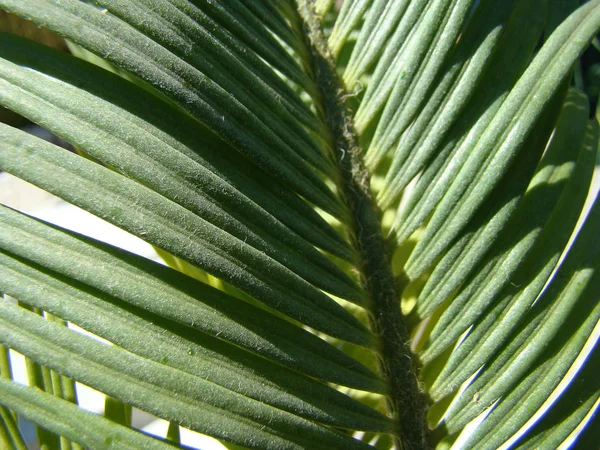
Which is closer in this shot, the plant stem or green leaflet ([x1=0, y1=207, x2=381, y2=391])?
green leaflet ([x1=0, y1=207, x2=381, y2=391])

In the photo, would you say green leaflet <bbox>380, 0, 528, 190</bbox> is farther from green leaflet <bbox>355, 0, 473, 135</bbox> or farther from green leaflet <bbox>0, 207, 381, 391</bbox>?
green leaflet <bbox>0, 207, 381, 391</bbox>

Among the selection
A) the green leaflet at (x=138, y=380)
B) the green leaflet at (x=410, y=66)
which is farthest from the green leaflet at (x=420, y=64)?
the green leaflet at (x=138, y=380)

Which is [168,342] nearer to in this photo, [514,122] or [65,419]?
[65,419]

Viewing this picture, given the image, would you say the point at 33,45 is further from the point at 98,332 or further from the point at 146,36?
the point at 98,332

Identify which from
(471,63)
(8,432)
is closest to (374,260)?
(471,63)

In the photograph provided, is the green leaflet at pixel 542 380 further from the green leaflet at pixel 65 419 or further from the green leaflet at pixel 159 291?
the green leaflet at pixel 65 419

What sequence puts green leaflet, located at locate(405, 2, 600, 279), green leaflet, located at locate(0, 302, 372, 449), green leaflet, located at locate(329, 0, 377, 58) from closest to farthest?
green leaflet, located at locate(0, 302, 372, 449) < green leaflet, located at locate(405, 2, 600, 279) < green leaflet, located at locate(329, 0, 377, 58)

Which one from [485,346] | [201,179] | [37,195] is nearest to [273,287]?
[201,179]

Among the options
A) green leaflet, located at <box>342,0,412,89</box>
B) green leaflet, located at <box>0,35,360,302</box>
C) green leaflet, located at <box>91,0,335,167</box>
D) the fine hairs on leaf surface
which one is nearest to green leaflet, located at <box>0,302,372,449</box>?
the fine hairs on leaf surface
